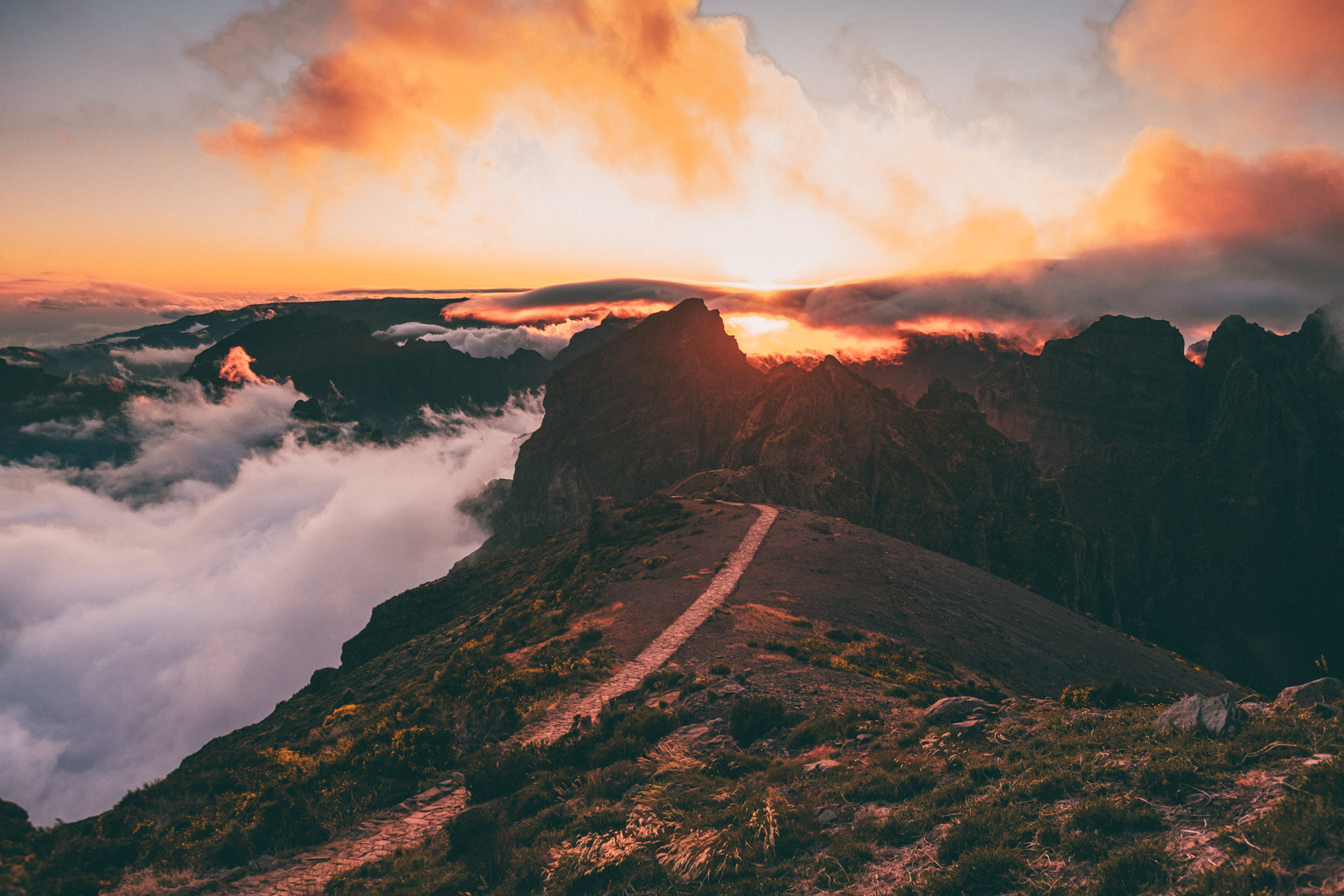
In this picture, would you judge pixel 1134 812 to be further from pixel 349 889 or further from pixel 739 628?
pixel 739 628

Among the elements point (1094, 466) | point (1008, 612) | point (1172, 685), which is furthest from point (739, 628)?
point (1094, 466)

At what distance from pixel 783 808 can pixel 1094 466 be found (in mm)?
217588

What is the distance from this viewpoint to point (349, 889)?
15008 millimetres

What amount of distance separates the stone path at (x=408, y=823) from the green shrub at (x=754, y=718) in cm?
575

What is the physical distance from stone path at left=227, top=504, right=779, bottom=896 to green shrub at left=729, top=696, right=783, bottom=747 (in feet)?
18.9

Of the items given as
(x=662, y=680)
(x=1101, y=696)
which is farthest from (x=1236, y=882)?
(x=662, y=680)

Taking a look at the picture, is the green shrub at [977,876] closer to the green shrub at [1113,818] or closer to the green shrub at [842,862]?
the green shrub at [842,862]

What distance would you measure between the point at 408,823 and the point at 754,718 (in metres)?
11.2

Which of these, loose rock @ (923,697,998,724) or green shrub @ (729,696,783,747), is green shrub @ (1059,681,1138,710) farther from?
green shrub @ (729,696,783,747)

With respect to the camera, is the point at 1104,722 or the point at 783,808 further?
the point at 1104,722

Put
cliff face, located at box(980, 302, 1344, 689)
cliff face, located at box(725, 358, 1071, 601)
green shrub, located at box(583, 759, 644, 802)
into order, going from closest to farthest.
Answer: green shrub, located at box(583, 759, 644, 802) → cliff face, located at box(725, 358, 1071, 601) → cliff face, located at box(980, 302, 1344, 689)

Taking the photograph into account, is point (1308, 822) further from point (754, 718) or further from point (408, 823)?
point (408, 823)

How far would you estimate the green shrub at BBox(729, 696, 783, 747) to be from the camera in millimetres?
20500

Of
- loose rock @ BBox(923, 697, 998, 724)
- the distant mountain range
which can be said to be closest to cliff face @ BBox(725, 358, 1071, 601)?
the distant mountain range
